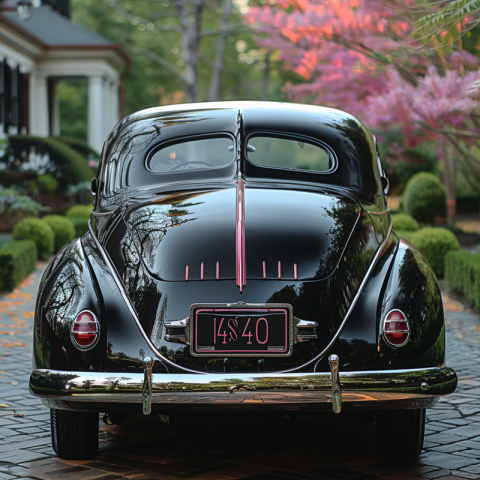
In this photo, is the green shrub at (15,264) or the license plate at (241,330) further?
the green shrub at (15,264)

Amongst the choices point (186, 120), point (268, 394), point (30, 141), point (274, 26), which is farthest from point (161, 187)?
point (30, 141)

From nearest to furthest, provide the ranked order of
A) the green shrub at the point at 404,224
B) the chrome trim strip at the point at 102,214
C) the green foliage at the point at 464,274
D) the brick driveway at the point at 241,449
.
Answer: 1. the brick driveway at the point at 241,449
2. the chrome trim strip at the point at 102,214
3. the green foliage at the point at 464,274
4. the green shrub at the point at 404,224

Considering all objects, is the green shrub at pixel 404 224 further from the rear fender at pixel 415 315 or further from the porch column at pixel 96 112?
the porch column at pixel 96 112

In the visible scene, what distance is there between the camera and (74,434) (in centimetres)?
359

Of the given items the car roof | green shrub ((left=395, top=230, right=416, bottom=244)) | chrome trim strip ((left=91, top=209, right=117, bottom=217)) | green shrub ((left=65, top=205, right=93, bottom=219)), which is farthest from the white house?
chrome trim strip ((left=91, top=209, right=117, bottom=217))

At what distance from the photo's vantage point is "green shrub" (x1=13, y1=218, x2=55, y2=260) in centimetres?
1259

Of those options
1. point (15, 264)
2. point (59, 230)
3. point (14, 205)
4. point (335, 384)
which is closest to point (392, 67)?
point (15, 264)

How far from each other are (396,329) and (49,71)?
24056 millimetres

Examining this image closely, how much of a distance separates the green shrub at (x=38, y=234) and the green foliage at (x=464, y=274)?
22.3 feet

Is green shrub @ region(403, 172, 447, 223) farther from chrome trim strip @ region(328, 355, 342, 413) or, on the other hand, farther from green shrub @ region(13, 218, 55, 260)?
chrome trim strip @ region(328, 355, 342, 413)

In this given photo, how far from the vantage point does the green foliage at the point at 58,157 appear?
786 inches

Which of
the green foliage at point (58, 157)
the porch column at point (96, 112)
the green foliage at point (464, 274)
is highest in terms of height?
the porch column at point (96, 112)

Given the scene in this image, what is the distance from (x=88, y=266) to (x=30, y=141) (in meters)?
17.9

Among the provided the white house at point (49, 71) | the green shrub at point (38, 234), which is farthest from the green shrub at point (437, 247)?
the white house at point (49, 71)
